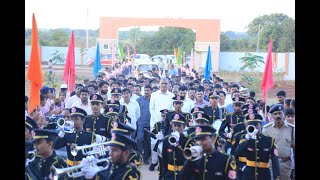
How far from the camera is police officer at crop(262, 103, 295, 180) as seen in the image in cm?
764

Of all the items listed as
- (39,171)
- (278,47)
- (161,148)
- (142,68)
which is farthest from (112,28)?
(39,171)

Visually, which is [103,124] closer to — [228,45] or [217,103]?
[217,103]

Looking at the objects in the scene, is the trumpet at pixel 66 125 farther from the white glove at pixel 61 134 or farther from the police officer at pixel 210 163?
the police officer at pixel 210 163

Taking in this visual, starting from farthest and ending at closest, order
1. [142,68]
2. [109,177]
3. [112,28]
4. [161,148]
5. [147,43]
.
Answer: [147,43], [142,68], [112,28], [161,148], [109,177]

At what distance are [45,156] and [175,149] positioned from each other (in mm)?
1586

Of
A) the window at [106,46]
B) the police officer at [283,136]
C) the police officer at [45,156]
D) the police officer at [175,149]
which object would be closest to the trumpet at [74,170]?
the police officer at [45,156]

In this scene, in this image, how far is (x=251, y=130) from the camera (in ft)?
23.2

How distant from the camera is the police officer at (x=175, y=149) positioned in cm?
694

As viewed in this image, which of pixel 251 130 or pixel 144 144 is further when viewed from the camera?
pixel 144 144

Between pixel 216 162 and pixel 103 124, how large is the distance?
2.37 m

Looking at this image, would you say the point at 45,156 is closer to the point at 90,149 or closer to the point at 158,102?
the point at 90,149

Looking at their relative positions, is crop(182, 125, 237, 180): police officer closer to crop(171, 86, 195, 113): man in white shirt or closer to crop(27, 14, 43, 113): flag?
crop(27, 14, 43, 113): flag

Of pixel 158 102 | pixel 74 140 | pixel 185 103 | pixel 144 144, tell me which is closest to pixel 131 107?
pixel 158 102
